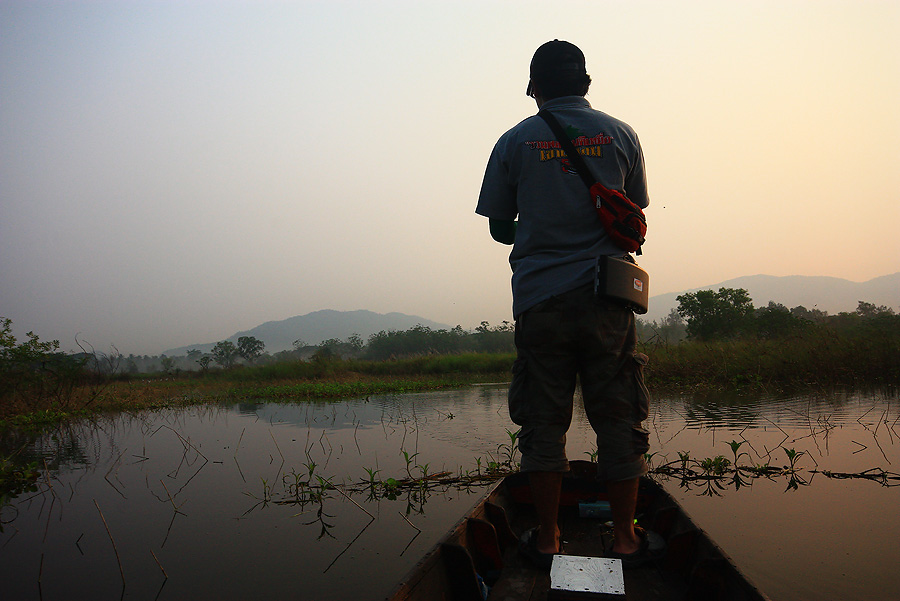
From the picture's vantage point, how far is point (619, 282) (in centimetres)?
199

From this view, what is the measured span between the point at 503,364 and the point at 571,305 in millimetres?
21255

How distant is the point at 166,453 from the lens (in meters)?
5.85

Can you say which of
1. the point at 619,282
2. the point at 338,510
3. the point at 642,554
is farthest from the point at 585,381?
the point at 338,510

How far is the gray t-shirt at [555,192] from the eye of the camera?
2080 mm

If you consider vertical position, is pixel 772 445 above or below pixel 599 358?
below

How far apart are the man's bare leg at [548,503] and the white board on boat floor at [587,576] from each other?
1.29 ft

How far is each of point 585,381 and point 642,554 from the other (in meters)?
0.67

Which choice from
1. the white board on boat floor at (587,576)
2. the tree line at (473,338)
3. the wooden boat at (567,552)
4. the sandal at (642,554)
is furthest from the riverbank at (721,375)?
the white board on boat floor at (587,576)

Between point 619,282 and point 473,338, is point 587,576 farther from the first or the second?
point 473,338

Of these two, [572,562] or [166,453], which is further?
[166,453]

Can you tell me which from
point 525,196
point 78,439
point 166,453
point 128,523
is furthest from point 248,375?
point 525,196

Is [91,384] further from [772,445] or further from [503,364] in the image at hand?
[503,364]

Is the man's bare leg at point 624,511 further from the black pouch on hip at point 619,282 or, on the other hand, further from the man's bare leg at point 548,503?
the black pouch on hip at point 619,282

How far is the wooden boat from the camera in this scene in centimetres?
156
